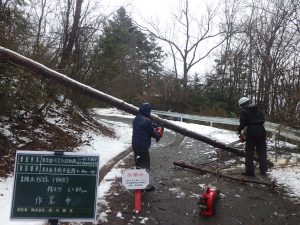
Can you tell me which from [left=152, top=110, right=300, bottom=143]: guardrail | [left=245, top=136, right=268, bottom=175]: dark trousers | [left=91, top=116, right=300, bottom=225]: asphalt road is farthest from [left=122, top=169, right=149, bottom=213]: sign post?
[left=152, top=110, right=300, bottom=143]: guardrail

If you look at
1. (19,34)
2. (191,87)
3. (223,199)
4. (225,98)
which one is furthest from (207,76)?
(223,199)

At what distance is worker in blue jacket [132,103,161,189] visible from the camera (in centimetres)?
807

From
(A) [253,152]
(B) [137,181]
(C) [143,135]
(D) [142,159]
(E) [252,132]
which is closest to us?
(B) [137,181]

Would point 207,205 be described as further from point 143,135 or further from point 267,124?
point 267,124

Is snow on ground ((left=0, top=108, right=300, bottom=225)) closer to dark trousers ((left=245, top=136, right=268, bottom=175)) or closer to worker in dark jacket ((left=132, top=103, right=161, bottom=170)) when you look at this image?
dark trousers ((left=245, top=136, right=268, bottom=175))

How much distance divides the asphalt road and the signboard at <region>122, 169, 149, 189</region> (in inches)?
18.9

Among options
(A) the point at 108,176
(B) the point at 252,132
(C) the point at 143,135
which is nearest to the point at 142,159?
(C) the point at 143,135

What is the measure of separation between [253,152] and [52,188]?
5958 mm

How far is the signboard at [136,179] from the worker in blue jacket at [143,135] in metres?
1.13

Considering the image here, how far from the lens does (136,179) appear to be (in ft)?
23.1

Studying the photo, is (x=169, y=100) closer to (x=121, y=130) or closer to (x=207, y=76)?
(x=207, y=76)

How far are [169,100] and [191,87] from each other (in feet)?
16.6

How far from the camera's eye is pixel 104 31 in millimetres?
19906

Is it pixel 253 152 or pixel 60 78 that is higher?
pixel 60 78
